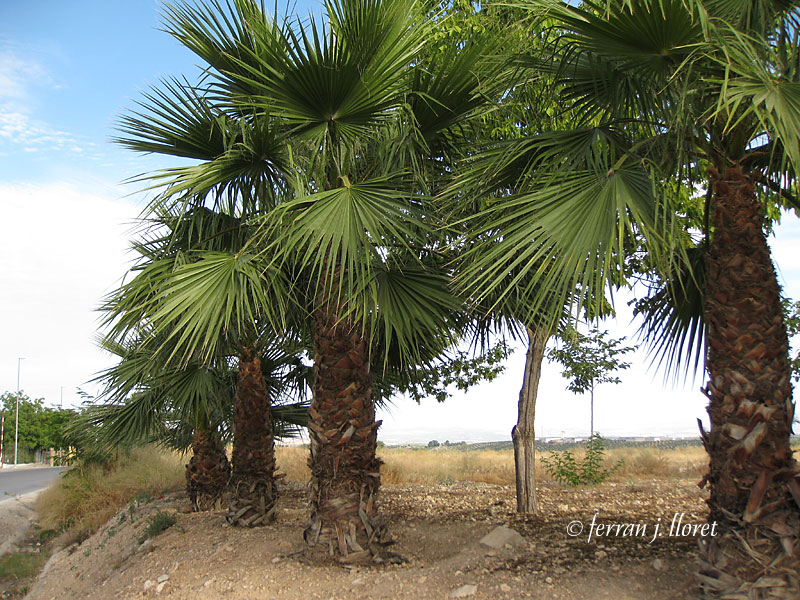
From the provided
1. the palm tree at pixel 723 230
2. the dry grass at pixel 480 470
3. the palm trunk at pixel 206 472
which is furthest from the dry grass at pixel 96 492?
the palm tree at pixel 723 230

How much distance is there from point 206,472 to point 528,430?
5.63 meters

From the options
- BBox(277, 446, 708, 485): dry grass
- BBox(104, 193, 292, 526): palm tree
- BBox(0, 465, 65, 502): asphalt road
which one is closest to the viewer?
BBox(104, 193, 292, 526): palm tree

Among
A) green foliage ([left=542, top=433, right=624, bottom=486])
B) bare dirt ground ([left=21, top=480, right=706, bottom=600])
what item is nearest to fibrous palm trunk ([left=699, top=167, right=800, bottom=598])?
bare dirt ground ([left=21, top=480, right=706, bottom=600])

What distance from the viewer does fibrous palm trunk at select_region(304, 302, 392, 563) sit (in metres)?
6.05

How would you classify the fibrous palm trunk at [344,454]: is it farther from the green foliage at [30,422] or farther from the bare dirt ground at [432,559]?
the green foliage at [30,422]

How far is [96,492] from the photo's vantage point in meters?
14.7

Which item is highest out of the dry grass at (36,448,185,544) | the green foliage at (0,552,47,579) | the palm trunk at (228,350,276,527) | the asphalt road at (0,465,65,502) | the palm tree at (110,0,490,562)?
the palm tree at (110,0,490,562)

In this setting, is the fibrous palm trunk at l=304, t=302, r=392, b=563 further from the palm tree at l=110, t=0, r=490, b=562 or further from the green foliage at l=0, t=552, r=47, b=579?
the green foliage at l=0, t=552, r=47, b=579

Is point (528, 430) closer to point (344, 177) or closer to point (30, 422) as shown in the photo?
point (344, 177)

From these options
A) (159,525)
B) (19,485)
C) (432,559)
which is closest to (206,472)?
(159,525)

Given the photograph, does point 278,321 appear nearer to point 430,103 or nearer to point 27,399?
point 430,103

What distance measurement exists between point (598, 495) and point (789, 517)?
651 cm

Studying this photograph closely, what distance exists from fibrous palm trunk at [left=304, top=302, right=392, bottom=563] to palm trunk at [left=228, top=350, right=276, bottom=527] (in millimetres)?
2724

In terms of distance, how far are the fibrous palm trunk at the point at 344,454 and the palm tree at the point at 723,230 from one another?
2354mm
